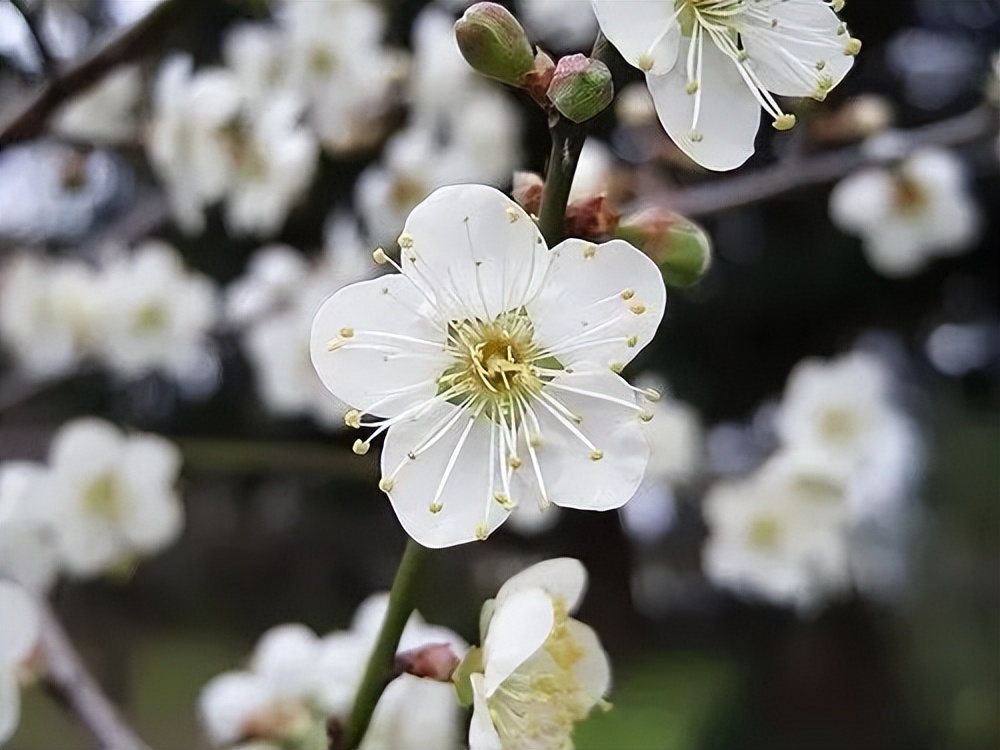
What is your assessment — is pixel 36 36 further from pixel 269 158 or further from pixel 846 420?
pixel 846 420

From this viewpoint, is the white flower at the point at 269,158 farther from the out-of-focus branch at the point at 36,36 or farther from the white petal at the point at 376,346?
the white petal at the point at 376,346

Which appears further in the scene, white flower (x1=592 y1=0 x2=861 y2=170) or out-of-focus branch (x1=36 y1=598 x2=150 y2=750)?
out-of-focus branch (x1=36 y1=598 x2=150 y2=750)

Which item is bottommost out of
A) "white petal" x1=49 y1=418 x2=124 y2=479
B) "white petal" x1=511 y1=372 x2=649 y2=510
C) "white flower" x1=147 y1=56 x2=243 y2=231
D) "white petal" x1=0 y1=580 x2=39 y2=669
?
"white petal" x1=49 y1=418 x2=124 y2=479

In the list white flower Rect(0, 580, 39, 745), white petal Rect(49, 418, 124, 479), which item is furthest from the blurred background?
white flower Rect(0, 580, 39, 745)

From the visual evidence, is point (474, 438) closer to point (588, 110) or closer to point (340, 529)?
point (588, 110)

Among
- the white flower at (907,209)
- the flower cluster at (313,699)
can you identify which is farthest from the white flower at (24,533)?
the white flower at (907,209)

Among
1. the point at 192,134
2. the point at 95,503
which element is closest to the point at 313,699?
the point at 95,503

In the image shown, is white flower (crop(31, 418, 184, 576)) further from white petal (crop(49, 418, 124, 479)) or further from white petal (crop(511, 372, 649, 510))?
white petal (crop(511, 372, 649, 510))
